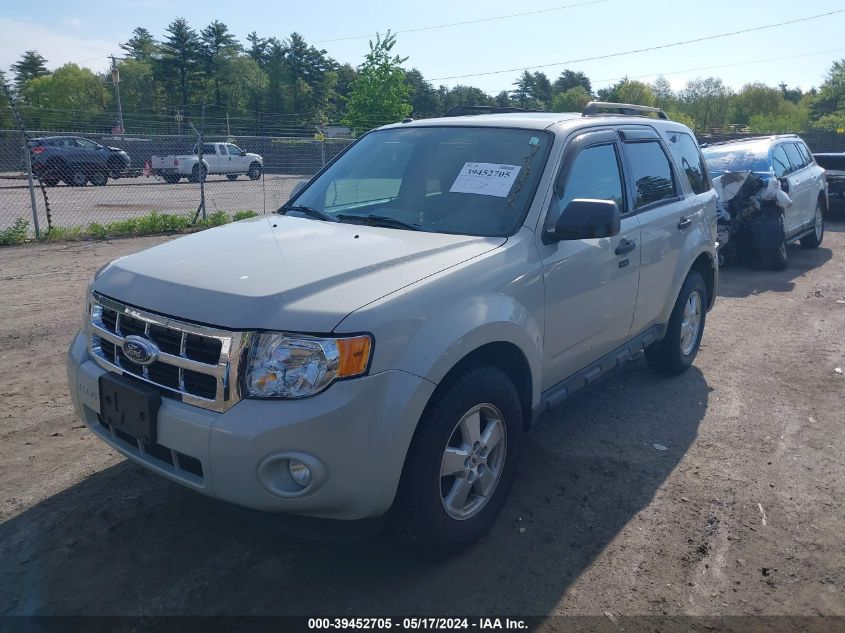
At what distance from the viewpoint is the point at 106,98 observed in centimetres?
7306

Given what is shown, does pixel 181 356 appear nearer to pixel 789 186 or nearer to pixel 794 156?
pixel 789 186

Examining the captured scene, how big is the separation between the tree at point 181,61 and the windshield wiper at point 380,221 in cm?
7620

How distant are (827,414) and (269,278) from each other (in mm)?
4088

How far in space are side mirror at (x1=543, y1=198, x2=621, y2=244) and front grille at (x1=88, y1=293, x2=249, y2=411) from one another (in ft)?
5.58

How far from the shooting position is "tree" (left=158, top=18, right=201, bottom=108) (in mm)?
72562

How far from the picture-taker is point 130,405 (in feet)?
9.37

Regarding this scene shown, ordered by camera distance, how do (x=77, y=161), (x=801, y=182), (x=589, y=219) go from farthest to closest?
1. (x=77, y=161)
2. (x=801, y=182)
3. (x=589, y=219)

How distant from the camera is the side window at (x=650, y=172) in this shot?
4590 mm

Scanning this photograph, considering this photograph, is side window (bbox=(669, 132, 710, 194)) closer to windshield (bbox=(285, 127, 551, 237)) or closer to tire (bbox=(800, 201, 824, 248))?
windshield (bbox=(285, 127, 551, 237))

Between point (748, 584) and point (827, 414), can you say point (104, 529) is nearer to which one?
point (748, 584)

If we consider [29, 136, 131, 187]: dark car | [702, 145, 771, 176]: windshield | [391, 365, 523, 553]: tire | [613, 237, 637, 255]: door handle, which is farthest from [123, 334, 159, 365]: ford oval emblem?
[29, 136, 131, 187]: dark car

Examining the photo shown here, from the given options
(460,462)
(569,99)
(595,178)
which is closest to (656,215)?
(595,178)

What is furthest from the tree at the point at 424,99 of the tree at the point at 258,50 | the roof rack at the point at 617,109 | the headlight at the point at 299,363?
the headlight at the point at 299,363

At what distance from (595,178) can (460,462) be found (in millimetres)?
2024
